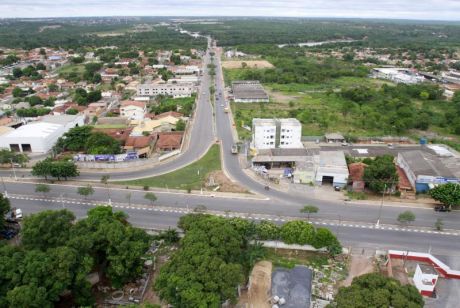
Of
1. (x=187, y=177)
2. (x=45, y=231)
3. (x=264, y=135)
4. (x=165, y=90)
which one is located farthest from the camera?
(x=165, y=90)

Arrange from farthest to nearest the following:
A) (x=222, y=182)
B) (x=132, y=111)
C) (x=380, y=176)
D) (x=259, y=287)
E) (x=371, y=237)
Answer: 1. (x=132, y=111)
2. (x=222, y=182)
3. (x=380, y=176)
4. (x=371, y=237)
5. (x=259, y=287)

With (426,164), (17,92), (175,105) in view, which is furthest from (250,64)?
(426,164)

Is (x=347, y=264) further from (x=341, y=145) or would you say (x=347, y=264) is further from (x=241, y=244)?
(x=341, y=145)

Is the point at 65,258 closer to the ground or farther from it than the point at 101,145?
farther from it

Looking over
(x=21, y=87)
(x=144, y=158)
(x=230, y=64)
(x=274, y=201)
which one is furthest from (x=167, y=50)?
(x=274, y=201)

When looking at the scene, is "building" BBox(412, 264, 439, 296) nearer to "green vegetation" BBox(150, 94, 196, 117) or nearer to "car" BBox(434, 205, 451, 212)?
"car" BBox(434, 205, 451, 212)

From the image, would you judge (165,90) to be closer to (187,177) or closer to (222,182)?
(187,177)

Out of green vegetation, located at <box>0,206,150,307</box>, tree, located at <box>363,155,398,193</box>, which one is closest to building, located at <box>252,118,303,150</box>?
tree, located at <box>363,155,398,193</box>
